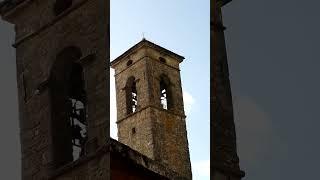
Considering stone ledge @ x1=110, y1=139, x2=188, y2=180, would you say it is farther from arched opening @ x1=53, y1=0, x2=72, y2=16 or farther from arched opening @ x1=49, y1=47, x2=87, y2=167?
arched opening @ x1=53, y1=0, x2=72, y2=16

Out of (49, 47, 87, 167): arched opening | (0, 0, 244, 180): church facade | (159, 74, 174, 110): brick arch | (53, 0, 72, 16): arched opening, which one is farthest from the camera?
(53, 0, 72, 16): arched opening

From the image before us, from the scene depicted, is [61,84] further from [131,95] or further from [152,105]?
[152,105]

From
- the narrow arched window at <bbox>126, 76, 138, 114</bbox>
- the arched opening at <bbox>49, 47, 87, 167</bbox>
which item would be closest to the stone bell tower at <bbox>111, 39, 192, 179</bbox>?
the narrow arched window at <bbox>126, 76, 138, 114</bbox>

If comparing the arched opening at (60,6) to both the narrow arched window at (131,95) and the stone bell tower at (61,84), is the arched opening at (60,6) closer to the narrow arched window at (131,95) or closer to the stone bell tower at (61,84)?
the stone bell tower at (61,84)

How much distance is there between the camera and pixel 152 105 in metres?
13.7

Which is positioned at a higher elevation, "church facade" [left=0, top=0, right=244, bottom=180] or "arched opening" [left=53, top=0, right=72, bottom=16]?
"arched opening" [left=53, top=0, right=72, bottom=16]

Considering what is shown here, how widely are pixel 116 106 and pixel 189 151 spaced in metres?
1.76

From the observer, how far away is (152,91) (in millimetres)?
14141

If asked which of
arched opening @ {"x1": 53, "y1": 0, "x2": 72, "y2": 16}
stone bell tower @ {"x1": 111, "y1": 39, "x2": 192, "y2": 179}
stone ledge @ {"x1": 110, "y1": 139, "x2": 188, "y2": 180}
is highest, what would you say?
arched opening @ {"x1": 53, "y1": 0, "x2": 72, "y2": 16}

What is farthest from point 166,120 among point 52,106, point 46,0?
point 46,0

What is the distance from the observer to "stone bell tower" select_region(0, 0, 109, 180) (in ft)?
44.8

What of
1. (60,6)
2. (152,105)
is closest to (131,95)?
(152,105)

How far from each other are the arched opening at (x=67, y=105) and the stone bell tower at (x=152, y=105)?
94cm

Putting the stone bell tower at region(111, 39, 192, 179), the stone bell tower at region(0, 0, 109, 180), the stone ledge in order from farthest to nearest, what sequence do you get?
the stone bell tower at region(0, 0, 109, 180)
the stone ledge
the stone bell tower at region(111, 39, 192, 179)
